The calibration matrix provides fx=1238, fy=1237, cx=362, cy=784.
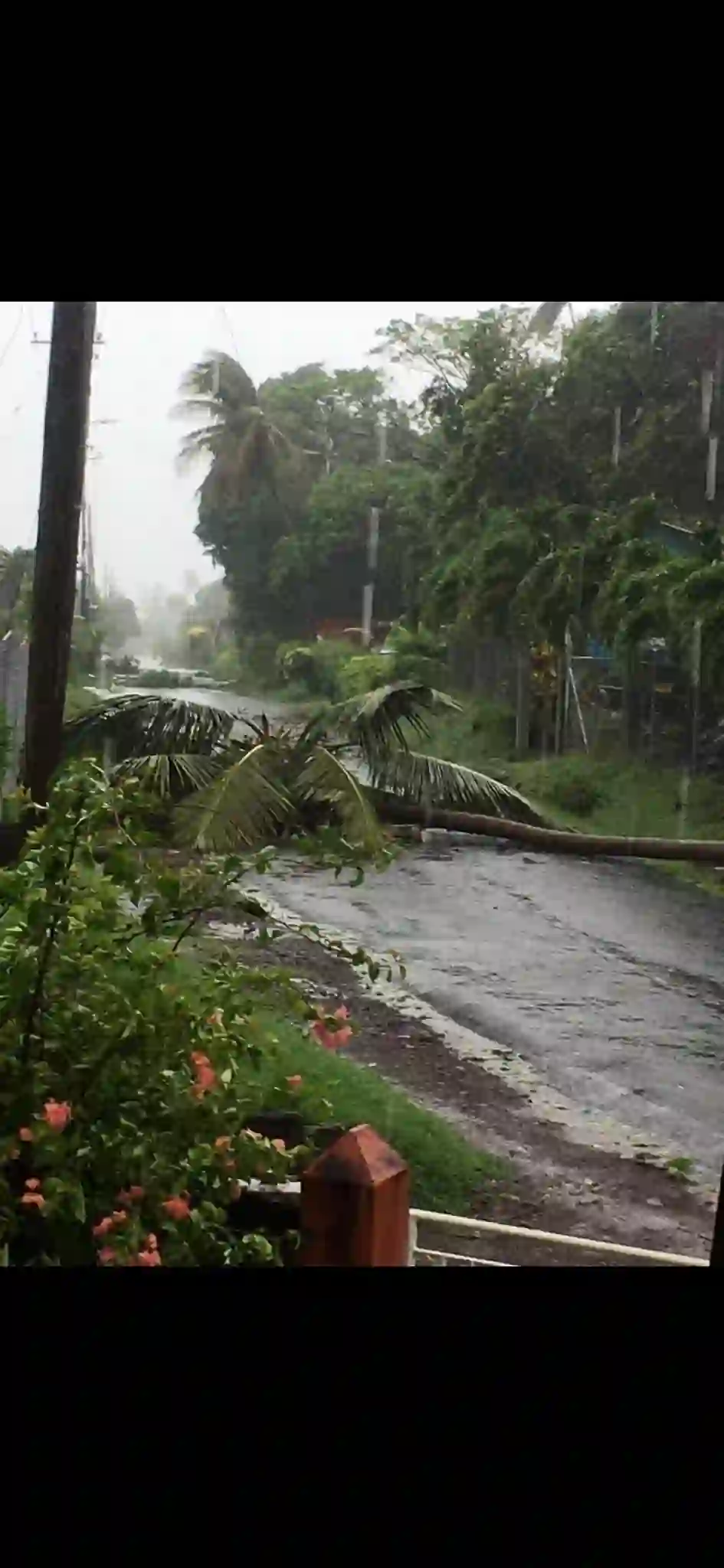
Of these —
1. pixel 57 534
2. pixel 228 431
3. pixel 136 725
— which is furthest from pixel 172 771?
pixel 228 431

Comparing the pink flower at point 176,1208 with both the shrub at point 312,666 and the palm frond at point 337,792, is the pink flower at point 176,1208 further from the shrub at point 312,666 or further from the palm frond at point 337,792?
the shrub at point 312,666

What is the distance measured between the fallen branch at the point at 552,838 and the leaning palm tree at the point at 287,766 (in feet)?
0.04

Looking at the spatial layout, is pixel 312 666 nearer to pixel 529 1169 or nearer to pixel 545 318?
pixel 545 318

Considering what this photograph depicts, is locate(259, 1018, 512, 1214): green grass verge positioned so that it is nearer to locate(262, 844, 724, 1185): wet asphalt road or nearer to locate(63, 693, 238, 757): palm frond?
locate(262, 844, 724, 1185): wet asphalt road

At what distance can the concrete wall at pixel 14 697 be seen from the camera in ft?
6.77

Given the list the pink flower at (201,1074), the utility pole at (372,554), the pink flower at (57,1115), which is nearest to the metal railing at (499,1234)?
the pink flower at (201,1074)

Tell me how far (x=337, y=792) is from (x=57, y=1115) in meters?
0.69

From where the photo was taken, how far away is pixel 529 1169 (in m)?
2.01

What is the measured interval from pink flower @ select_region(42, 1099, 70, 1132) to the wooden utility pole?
509 millimetres
